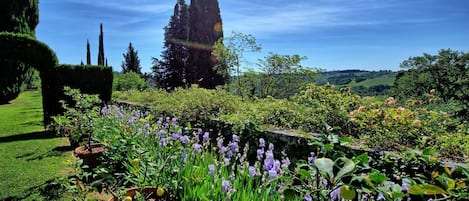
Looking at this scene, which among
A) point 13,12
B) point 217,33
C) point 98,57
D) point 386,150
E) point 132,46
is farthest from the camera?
point 132,46

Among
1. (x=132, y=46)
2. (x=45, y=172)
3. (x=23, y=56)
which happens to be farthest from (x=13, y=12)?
(x=132, y=46)

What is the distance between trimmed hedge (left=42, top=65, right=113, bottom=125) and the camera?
9.02 metres

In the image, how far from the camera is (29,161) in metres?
5.32

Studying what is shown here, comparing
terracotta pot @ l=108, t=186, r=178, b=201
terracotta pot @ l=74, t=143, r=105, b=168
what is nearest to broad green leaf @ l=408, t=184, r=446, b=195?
terracotta pot @ l=108, t=186, r=178, b=201

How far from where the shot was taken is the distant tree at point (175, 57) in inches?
979

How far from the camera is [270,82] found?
10758mm

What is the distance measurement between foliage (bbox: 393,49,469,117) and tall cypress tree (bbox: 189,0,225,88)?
37.2 feet

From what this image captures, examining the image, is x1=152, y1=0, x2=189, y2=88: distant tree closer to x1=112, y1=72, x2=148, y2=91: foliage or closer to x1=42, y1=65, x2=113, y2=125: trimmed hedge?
x1=112, y1=72, x2=148, y2=91: foliage

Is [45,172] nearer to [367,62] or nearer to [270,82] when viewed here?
[270,82]

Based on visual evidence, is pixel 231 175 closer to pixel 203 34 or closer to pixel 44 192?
pixel 44 192

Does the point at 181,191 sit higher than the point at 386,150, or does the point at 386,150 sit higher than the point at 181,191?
the point at 386,150

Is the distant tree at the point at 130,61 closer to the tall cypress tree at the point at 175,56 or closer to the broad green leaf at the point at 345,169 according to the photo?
the tall cypress tree at the point at 175,56

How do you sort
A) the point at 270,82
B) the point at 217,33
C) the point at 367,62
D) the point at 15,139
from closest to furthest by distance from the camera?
the point at 15,139
the point at 270,82
the point at 367,62
the point at 217,33

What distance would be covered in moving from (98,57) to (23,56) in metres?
16.1
